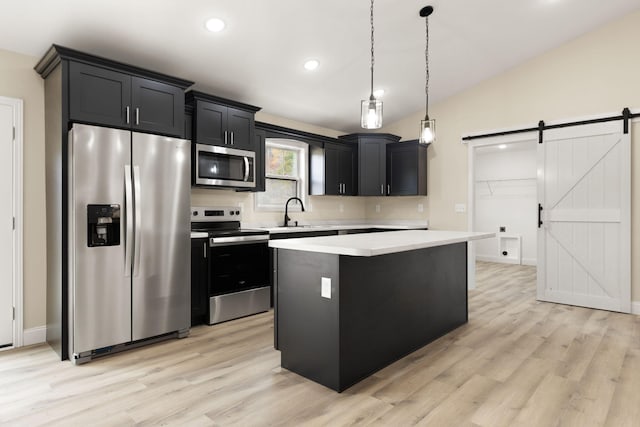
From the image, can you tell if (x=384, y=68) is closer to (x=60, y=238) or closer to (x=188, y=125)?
(x=188, y=125)

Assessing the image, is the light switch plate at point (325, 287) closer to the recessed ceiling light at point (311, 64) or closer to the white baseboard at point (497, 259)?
the recessed ceiling light at point (311, 64)

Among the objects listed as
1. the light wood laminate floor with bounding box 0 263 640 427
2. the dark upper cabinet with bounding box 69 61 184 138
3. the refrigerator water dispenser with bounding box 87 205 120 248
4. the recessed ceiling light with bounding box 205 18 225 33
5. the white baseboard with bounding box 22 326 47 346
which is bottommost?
the light wood laminate floor with bounding box 0 263 640 427

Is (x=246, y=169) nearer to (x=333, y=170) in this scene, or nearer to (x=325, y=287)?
(x=333, y=170)

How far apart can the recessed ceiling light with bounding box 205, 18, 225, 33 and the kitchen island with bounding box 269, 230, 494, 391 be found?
199 cm

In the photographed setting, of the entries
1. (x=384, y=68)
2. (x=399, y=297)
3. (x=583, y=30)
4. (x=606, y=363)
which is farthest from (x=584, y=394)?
(x=583, y=30)

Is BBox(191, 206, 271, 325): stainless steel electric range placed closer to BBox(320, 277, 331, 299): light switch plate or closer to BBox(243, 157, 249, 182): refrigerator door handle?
BBox(243, 157, 249, 182): refrigerator door handle

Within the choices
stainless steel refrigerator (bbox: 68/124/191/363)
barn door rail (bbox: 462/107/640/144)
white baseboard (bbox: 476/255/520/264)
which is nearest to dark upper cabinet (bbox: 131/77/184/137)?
stainless steel refrigerator (bbox: 68/124/191/363)

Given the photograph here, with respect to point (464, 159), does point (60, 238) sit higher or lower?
lower

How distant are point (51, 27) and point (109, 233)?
5.29ft

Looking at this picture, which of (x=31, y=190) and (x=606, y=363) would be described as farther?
(x=31, y=190)

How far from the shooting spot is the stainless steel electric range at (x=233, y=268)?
147 inches

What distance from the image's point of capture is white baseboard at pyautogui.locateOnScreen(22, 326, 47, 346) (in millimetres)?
3168

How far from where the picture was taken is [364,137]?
5.87m

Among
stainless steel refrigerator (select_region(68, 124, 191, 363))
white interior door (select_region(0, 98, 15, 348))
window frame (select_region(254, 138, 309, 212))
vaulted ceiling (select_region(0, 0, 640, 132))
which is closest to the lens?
stainless steel refrigerator (select_region(68, 124, 191, 363))
